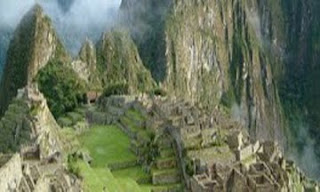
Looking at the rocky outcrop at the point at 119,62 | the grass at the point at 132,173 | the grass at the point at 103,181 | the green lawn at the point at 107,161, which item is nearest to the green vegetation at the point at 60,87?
the green lawn at the point at 107,161

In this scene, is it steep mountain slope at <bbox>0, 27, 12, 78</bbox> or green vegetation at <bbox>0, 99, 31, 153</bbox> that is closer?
→ green vegetation at <bbox>0, 99, 31, 153</bbox>

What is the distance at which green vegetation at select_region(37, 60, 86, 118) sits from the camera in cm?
8206

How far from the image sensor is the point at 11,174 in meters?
32.9

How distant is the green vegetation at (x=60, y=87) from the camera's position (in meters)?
82.1

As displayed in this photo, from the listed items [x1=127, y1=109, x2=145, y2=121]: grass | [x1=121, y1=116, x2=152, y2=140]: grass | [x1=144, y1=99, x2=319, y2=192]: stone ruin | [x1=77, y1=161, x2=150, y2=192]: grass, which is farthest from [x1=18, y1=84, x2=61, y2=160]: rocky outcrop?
[x1=127, y1=109, x2=145, y2=121]: grass

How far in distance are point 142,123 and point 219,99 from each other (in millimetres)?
103219

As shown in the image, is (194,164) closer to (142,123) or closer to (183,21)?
(142,123)

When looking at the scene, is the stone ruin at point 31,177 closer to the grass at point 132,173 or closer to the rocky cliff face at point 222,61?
the grass at point 132,173

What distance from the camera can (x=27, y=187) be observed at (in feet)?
109

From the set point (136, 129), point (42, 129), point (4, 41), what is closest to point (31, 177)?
point (42, 129)

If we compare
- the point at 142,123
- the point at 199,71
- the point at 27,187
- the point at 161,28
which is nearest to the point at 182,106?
the point at 142,123

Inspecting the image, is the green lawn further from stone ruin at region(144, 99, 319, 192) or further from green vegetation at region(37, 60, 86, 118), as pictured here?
green vegetation at region(37, 60, 86, 118)

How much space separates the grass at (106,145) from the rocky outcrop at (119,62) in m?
48.6

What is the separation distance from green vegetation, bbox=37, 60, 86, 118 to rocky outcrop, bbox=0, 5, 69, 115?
36.7 feet
